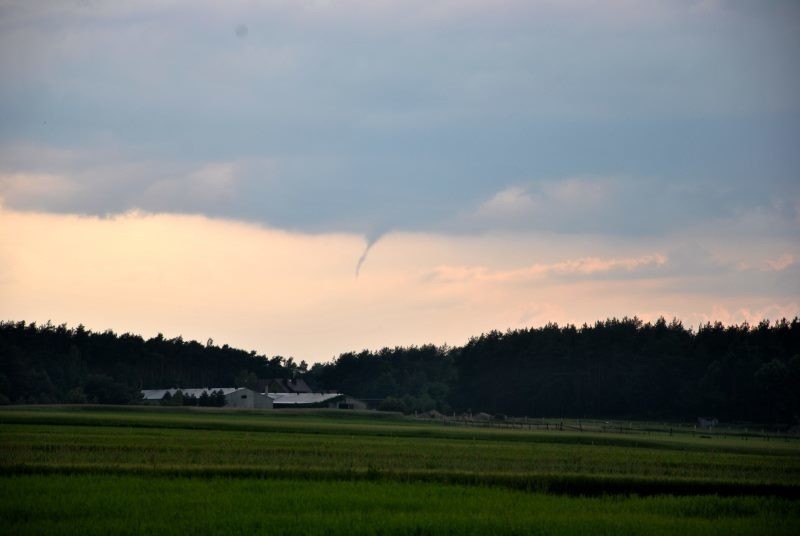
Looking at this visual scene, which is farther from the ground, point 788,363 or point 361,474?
point 788,363

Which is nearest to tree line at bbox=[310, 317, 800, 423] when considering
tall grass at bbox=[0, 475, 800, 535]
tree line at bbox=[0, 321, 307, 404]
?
tree line at bbox=[0, 321, 307, 404]

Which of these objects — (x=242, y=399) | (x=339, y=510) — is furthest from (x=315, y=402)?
(x=339, y=510)

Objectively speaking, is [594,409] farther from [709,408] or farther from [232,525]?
[232,525]

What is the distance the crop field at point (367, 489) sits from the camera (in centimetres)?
2414

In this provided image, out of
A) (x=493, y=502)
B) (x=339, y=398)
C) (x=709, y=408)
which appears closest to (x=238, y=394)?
(x=339, y=398)

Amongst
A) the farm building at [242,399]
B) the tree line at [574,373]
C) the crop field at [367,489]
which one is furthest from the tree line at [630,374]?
the crop field at [367,489]

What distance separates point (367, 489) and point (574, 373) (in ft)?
437

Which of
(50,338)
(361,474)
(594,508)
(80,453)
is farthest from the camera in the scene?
(50,338)

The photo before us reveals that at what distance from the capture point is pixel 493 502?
28812 mm

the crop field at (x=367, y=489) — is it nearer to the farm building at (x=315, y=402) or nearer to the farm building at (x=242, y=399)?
the farm building at (x=242, y=399)

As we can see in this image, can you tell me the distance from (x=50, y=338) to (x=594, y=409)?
107155mm

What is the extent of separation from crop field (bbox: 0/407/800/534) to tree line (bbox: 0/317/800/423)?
8270cm

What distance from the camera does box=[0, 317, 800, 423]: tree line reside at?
130 m

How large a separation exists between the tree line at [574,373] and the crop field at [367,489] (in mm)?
82701
